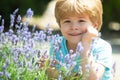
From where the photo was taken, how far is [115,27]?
35.5 ft

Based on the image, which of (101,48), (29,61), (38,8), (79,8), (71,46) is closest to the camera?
(29,61)

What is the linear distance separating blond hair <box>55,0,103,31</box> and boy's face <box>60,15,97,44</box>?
38 millimetres

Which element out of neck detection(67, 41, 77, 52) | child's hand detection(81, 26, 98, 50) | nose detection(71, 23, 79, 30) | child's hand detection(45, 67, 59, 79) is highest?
nose detection(71, 23, 79, 30)

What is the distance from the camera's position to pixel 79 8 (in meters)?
3.42

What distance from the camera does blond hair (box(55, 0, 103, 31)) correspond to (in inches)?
135

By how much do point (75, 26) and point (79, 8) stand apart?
0.14 metres

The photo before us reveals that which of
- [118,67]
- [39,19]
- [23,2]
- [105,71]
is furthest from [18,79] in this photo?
[39,19]

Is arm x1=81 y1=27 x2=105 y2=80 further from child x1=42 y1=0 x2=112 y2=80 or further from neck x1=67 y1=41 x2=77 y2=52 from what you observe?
neck x1=67 y1=41 x2=77 y2=52

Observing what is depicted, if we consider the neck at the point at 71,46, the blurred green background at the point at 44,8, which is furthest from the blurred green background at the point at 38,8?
the neck at the point at 71,46

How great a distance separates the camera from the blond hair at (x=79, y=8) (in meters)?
3.42

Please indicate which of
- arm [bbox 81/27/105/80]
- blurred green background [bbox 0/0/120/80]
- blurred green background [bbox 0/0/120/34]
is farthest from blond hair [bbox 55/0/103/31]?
blurred green background [bbox 0/0/120/34]

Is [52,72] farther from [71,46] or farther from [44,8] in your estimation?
[44,8]

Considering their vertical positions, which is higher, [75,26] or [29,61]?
[75,26]

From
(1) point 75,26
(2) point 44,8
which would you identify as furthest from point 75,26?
(2) point 44,8
